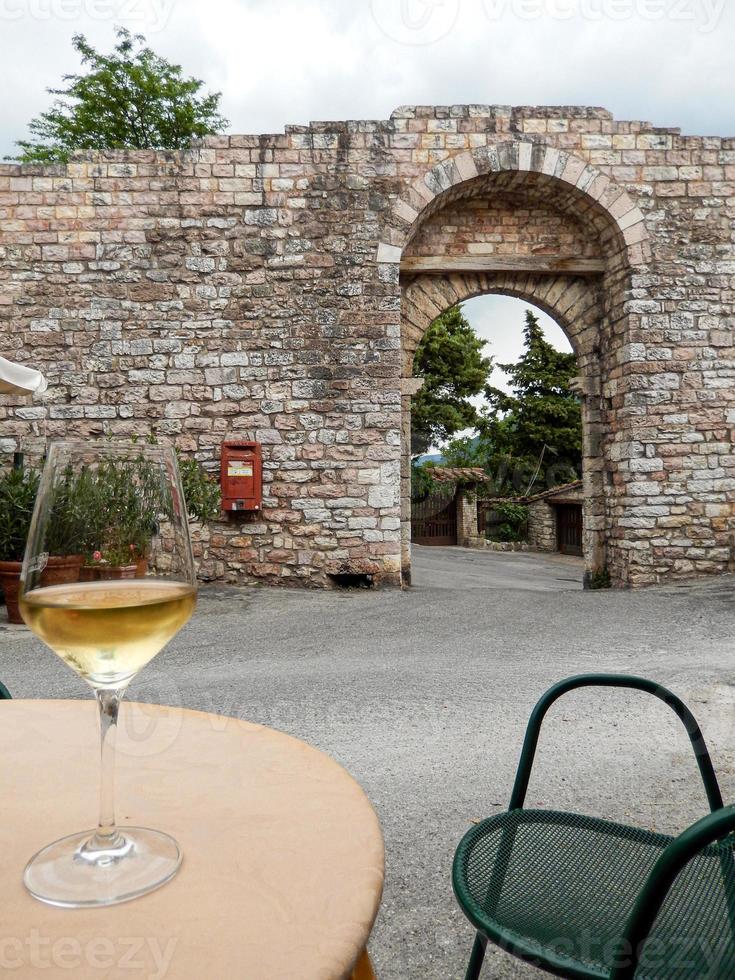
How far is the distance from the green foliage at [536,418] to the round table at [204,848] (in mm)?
27667

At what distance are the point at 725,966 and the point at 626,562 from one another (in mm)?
7475

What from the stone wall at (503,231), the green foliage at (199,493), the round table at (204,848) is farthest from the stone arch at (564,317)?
the round table at (204,848)

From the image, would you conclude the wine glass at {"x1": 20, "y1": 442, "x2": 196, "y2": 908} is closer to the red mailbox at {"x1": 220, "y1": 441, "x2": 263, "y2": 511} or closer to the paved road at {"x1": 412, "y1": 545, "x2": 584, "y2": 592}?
the red mailbox at {"x1": 220, "y1": 441, "x2": 263, "y2": 511}

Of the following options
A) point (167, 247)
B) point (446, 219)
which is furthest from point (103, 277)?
point (446, 219)

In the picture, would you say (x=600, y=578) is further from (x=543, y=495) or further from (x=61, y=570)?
(x=543, y=495)

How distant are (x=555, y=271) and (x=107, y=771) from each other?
8.72 meters

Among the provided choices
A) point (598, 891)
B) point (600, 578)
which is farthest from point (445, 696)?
point (600, 578)

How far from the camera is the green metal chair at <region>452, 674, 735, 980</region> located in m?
0.89

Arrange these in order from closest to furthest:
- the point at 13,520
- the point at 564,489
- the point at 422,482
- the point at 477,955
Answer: the point at 477,955 → the point at 13,520 → the point at 564,489 → the point at 422,482

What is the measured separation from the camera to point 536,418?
2816cm

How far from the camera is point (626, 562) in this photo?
8031 mm

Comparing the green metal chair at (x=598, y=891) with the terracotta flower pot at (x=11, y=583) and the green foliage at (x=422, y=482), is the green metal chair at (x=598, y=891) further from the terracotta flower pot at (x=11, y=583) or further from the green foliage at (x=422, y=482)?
the green foliage at (x=422, y=482)

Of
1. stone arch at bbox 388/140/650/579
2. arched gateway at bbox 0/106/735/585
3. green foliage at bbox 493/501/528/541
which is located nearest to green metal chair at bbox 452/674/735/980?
arched gateway at bbox 0/106/735/585

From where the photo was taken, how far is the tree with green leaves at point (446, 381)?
2606 cm
